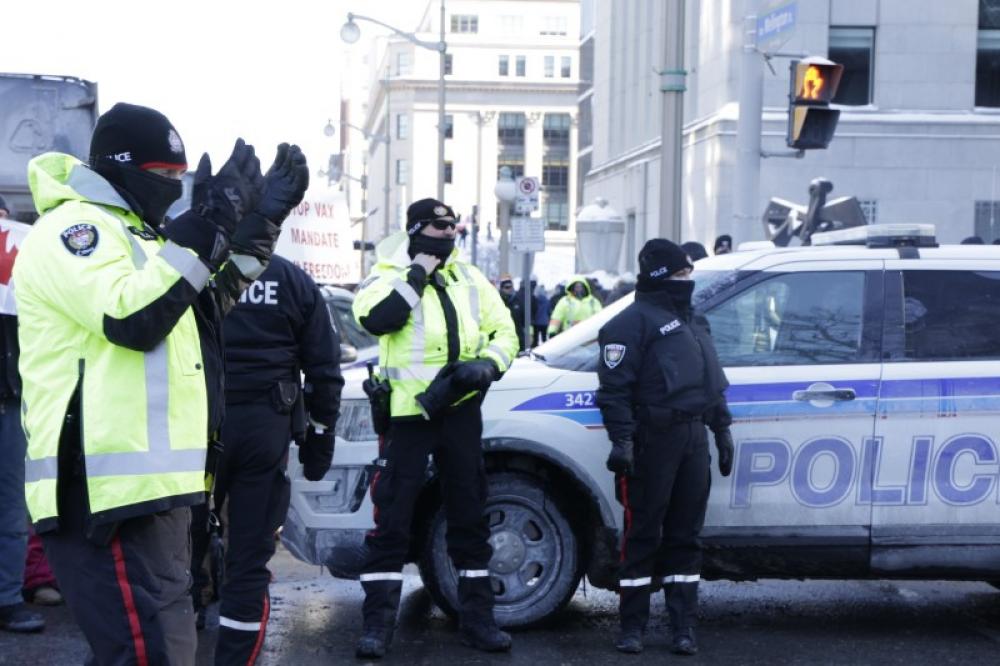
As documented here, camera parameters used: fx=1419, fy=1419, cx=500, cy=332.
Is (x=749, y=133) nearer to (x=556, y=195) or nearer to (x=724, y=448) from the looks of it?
(x=724, y=448)

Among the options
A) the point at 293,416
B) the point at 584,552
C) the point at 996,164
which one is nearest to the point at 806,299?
the point at 584,552

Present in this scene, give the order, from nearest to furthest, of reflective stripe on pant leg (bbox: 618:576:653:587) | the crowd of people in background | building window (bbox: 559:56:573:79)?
reflective stripe on pant leg (bbox: 618:576:653:587)
the crowd of people in background
building window (bbox: 559:56:573:79)

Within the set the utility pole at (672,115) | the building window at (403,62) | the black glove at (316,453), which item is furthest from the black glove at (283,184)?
the building window at (403,62)

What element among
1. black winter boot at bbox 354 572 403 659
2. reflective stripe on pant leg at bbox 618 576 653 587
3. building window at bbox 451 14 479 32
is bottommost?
black winter boot at bbox 354 572 403 659

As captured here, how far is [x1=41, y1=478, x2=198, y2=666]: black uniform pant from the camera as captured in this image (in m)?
3.37

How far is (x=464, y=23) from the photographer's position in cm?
11794

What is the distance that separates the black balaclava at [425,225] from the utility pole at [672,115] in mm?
5222

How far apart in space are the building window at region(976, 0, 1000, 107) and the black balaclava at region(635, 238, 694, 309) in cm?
2413

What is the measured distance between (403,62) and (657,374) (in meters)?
116

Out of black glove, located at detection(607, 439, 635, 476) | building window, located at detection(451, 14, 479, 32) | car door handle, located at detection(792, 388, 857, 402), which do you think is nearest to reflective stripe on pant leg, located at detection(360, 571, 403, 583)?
black glove, located at detection(607, 439, 635, 476)

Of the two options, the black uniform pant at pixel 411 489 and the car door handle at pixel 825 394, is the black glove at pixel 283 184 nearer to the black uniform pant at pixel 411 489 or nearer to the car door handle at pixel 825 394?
the black uniform pant at pixel 411 489

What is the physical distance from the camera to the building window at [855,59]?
28234 mm

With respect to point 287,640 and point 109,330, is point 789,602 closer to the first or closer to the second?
point 287,640

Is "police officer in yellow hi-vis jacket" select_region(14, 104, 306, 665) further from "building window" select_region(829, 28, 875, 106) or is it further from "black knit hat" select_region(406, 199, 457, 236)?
"building window" select_region(829, 28, 875, 106)
